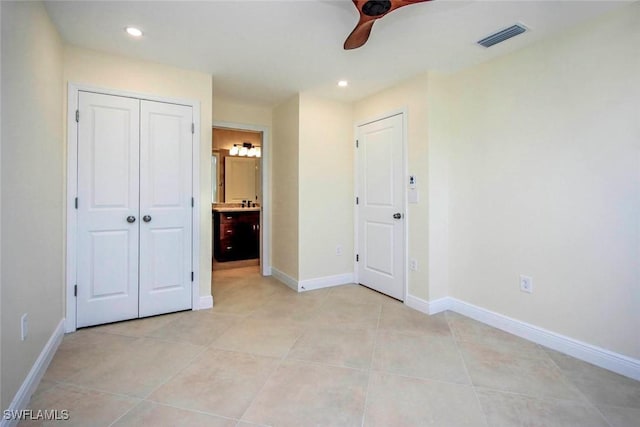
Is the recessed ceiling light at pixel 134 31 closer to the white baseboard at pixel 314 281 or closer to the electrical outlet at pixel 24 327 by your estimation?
the electrical outlet at pixel 24 327

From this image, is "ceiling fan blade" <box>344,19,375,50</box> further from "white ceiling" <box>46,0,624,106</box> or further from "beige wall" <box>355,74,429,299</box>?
"beige wall" <box>355,74,429,299</box>

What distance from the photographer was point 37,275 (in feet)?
5.99

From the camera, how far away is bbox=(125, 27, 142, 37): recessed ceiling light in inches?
87.0

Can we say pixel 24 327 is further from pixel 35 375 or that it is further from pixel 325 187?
pixel 325 187

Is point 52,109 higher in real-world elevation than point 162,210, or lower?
higher

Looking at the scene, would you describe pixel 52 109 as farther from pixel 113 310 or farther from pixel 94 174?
pixel 113 310

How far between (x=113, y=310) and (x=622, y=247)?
12.5 feet

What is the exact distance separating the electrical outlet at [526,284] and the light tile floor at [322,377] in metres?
0.41

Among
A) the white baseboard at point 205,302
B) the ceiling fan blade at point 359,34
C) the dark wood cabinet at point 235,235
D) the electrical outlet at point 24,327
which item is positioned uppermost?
the ceiling fan blade at point 359,34

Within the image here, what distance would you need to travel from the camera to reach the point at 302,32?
89.1 inches

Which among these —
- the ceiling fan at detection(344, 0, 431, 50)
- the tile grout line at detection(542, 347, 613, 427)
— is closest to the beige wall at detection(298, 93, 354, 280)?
the ceiling fan at detection(344, 0, 431, 50)

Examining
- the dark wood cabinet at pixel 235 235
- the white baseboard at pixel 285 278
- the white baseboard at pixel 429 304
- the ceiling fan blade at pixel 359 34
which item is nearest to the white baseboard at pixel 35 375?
the white baseboard at pixel 285 278

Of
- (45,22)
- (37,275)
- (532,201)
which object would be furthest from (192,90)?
(532,201)

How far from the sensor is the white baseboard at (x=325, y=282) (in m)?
3.64
